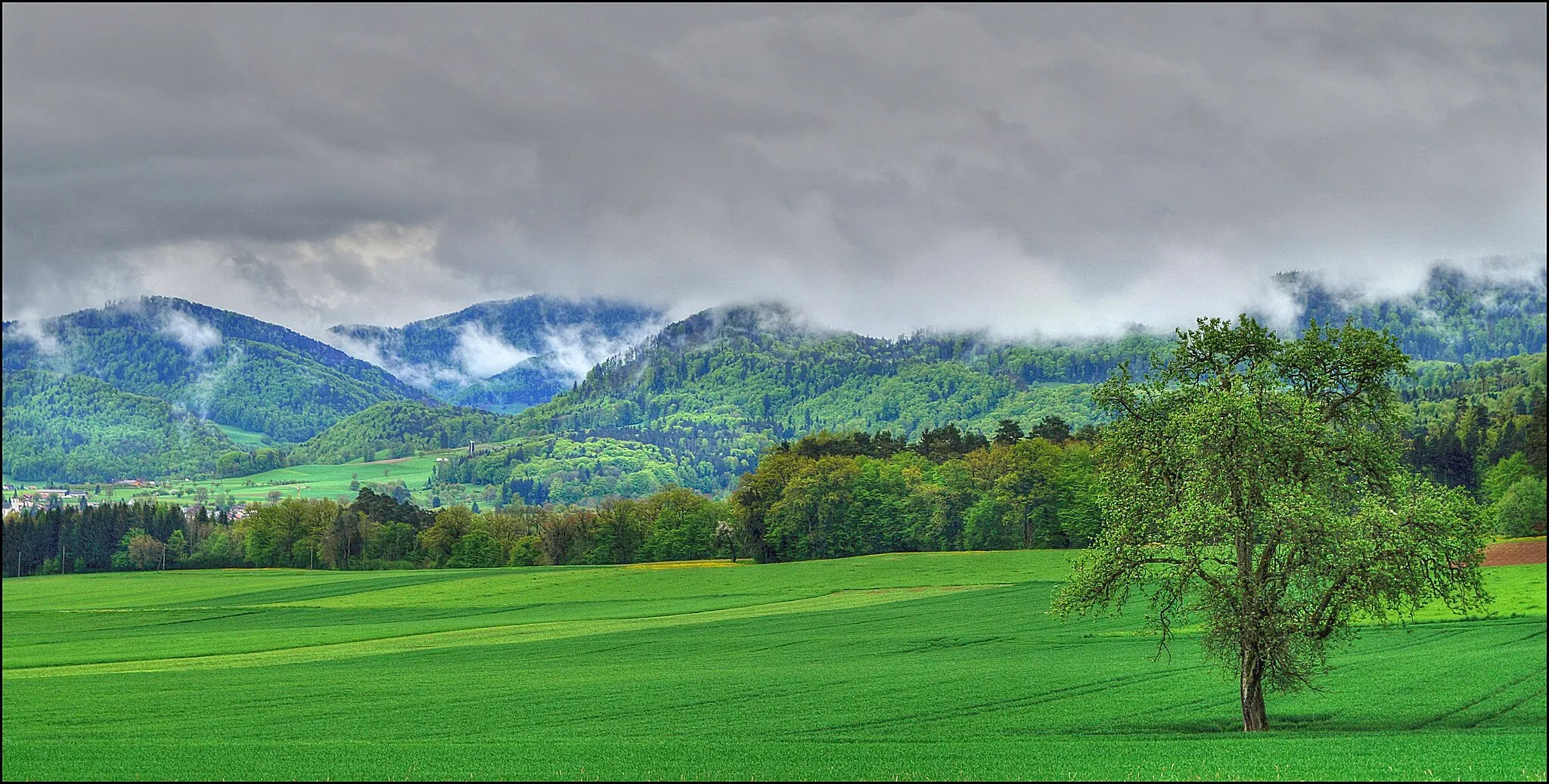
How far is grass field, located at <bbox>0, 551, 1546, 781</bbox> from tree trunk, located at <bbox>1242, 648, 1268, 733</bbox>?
82cm

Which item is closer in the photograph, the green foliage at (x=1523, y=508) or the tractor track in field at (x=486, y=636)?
the green foliage at (x=1523, y=508)

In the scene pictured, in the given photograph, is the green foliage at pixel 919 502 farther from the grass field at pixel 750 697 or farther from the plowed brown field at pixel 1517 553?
the plowed brown field at pixel 1517 553

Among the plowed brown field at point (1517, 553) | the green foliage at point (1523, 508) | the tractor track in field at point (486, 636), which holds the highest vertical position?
the green foliage at point (1523, 508)

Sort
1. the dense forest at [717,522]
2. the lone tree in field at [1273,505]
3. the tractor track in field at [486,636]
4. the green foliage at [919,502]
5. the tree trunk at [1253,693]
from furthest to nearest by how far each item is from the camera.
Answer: the dense forest at [717,522] → the green foliage at [919,502] → the tractor track in field at [486,636] → the tree trunk at [1253,693] → the lone tree in field at [1273,505]

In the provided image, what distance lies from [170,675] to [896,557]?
273 ft

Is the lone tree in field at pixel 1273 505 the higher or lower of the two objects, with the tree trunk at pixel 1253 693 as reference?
higher

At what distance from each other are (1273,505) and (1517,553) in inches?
1224

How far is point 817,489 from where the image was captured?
144m

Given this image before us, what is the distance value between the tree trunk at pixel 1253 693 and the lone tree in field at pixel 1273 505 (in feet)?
0.21

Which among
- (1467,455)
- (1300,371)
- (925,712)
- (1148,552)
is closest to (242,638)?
(925,712)

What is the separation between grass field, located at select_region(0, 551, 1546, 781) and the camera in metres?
29.2

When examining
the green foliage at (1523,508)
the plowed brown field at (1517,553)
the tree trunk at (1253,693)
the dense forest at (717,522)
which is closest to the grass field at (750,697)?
the tree trunk at (1253,693)

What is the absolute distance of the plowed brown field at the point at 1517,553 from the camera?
47281mm

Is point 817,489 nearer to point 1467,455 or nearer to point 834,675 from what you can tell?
point 1467,455
